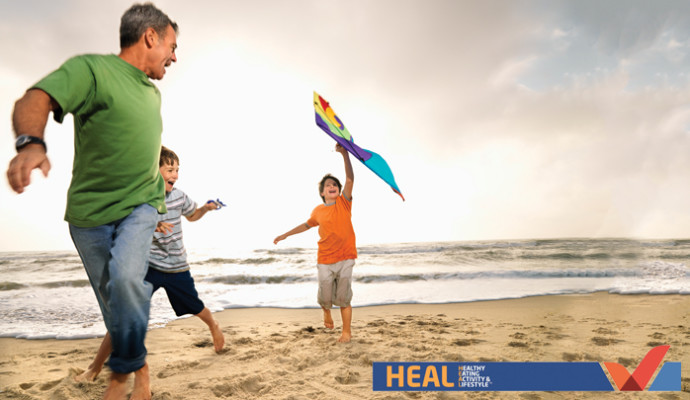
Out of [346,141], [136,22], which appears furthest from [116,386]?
[346,141]

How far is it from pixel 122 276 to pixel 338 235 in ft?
8.57

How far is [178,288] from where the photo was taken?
3154 mm

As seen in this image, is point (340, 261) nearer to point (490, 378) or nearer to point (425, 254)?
point (490, 378)

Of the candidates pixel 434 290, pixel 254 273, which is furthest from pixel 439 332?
pixel 254 273

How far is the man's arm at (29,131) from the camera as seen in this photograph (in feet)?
4.07

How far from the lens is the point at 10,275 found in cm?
1156

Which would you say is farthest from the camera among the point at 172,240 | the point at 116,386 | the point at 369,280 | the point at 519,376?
the point at 369,280

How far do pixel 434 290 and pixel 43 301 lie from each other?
7.32 metres

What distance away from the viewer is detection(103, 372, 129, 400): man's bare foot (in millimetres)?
1787

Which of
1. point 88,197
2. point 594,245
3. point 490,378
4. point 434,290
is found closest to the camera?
point 88,197

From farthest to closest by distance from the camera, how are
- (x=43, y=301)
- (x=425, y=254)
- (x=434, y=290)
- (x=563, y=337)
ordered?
(x=425, y=254) → (x=434, y=290) → (x=43, y=301) → (x=563, y=337)

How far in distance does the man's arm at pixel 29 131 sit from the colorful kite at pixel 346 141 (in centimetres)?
245

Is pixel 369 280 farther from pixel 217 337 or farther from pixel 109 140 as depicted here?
pixel 109 140

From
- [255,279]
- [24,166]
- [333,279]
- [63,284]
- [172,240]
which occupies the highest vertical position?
[24,166]
